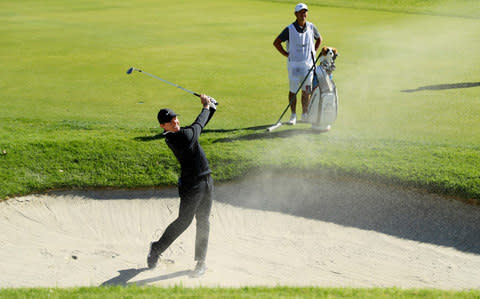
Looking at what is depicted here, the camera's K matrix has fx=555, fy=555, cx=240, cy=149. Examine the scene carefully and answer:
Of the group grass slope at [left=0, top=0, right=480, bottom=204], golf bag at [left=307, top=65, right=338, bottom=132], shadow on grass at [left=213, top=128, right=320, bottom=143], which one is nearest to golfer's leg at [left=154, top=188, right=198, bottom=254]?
grass slope at [left=0, top=0, right=480, bottom=204]

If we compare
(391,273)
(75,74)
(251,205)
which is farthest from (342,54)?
(391,273)

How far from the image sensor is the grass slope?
9.20 meters

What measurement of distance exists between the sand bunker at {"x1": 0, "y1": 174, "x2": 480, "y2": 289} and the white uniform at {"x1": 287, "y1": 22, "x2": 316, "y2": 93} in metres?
2.61

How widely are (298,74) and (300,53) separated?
411 mm

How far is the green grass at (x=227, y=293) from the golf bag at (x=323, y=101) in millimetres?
4679

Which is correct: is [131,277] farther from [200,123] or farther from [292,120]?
[292,120]

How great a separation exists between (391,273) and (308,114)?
13.6 feet

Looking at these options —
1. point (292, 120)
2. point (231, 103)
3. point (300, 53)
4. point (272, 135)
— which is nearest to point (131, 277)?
point (272, 135)

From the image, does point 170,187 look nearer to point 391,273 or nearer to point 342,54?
point 391,273

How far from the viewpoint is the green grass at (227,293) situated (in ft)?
19.3

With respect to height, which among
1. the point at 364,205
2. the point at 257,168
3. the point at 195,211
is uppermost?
the point at 195,211

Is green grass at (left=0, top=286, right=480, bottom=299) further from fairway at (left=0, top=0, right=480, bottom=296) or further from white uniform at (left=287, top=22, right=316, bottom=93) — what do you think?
white uniform at (left=287, top=22, right=316, bottom=93)

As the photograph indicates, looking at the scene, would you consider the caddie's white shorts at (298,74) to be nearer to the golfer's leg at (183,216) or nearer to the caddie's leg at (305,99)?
the caddie's leg at (305,99)

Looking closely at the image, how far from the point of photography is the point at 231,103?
1220 centimetres
